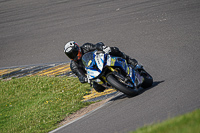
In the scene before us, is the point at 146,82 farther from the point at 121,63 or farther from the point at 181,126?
the point at 181,126

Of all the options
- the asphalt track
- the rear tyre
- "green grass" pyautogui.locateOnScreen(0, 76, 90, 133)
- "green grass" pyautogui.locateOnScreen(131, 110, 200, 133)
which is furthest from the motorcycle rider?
"green grass" pyautogui.locateOnScreen(131, 110, 200, 133)

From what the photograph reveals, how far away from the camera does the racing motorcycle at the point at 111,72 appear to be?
6961 millimetres

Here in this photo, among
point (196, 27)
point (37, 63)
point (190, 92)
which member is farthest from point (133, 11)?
point (190, 92)

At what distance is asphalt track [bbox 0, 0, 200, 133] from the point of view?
6.32 meters

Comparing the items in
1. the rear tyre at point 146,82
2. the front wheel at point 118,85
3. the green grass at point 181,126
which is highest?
the green grass at point 181,126

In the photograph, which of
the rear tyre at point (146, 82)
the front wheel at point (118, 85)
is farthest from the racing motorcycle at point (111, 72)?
the rear tyre at point (146, 82)

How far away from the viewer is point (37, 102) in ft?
31.1

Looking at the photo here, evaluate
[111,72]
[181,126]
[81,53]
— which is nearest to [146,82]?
[111,72]

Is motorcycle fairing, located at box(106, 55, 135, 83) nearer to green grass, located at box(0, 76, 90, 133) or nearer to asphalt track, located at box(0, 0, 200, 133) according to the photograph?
asphalt track, located at box(0, 0, 200, 133)

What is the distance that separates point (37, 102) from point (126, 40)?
453cm

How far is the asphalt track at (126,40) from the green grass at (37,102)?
49.3 inches

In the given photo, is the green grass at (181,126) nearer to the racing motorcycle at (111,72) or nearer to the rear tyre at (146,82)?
the racing motorcycle at (111,72)

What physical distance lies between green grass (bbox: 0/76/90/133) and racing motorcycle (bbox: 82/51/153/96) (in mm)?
1487

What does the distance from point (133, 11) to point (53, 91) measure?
6413 mm
